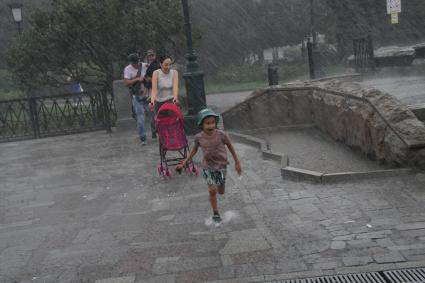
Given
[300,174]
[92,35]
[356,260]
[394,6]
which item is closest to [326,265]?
[356,260]

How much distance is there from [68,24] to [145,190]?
10.3 meters

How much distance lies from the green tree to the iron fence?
1687 millimetres

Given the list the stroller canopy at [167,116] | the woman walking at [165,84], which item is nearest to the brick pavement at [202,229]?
the stroller canopy at [167,116]

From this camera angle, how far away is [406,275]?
4.77 metres

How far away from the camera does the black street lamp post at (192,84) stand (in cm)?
1250

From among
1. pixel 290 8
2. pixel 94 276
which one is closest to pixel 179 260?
pixel 94 276

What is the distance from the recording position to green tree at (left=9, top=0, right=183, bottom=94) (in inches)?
672

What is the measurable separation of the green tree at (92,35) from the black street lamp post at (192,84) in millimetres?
4476

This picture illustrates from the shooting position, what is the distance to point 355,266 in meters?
4.99

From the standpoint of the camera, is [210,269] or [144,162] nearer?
[210,269]

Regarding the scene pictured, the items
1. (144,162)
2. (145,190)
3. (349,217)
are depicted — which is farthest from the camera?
(144,162)

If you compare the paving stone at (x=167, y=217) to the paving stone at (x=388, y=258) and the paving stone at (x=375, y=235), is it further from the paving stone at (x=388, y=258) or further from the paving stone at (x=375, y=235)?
the paving stone at (x=388, y=258)

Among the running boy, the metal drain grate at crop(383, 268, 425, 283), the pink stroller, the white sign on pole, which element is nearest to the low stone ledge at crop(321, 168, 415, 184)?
the running boy

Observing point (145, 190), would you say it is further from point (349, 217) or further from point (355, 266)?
point (355, 266)
